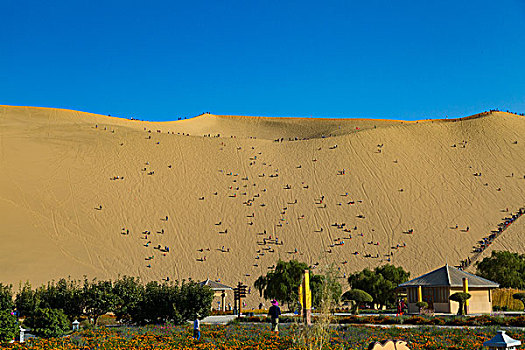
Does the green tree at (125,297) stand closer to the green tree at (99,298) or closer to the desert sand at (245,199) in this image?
the green tree at (99,298)

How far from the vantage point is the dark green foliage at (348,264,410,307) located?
38.2m

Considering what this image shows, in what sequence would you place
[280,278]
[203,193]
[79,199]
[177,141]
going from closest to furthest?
[280,278]
[79,199]
[203,193]
[177,141]

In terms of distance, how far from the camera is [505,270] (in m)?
39.6

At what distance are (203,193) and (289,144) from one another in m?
15.8

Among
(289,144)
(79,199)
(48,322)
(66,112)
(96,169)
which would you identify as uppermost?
(66,112)

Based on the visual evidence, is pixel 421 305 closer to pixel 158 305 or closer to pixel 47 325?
pixel 158 305

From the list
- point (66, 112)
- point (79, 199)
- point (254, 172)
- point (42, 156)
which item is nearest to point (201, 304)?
point (79, 199)

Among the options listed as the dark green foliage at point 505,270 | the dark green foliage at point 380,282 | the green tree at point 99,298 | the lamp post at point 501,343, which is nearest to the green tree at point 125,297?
the green tree at point 99,298

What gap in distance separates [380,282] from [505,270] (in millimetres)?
8143

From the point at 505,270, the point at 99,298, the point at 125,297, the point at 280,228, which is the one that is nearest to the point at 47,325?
the point at 99,298

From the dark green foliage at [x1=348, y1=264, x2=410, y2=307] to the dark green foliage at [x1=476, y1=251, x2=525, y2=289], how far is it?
18.5ft

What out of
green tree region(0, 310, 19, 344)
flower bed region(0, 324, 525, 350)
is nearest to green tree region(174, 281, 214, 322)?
flower bed region(0, 324, 525, 350)

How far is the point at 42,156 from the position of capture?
63219 millimetres

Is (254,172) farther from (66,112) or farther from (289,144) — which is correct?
(66,112)
